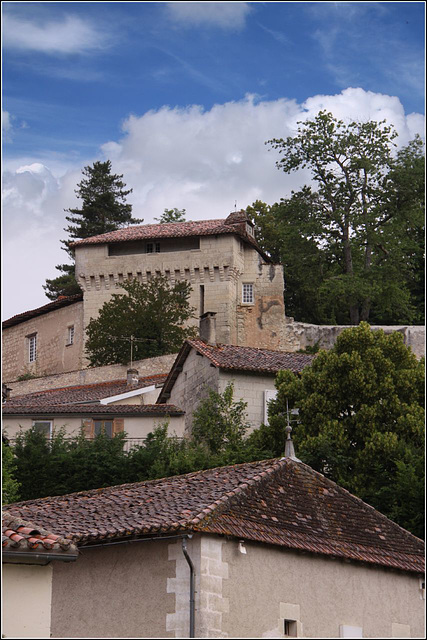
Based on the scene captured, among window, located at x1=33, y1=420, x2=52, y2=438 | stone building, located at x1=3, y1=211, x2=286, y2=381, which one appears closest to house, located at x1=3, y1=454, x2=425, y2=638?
window, located at x1=33, y1=420, x2=52, y2=438

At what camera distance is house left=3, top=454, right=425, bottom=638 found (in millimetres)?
15023

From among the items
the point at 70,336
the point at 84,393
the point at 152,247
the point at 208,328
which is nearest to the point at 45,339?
the point at 70,336

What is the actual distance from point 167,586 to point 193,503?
1.41 meters

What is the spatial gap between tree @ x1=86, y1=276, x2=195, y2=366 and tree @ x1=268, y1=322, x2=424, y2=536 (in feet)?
65.3

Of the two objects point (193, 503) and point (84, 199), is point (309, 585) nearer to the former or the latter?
point (193, 503)

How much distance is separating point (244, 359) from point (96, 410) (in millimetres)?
5205

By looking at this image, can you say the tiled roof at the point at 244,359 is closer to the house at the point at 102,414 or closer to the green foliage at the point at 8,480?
the house at the point at 102,414

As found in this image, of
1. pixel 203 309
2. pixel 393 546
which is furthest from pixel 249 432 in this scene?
pixel 203 309

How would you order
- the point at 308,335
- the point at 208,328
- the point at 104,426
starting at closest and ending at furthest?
the point at 104,426
the point at 208,328
the point at 308,335

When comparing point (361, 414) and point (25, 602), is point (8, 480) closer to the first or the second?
point (361, 414)

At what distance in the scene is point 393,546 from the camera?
17328 mm

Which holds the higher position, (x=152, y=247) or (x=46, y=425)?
(x=152, y=247)

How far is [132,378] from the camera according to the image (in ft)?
133

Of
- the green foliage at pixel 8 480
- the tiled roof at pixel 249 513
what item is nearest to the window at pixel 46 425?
the green foliage at pixel 8 480
